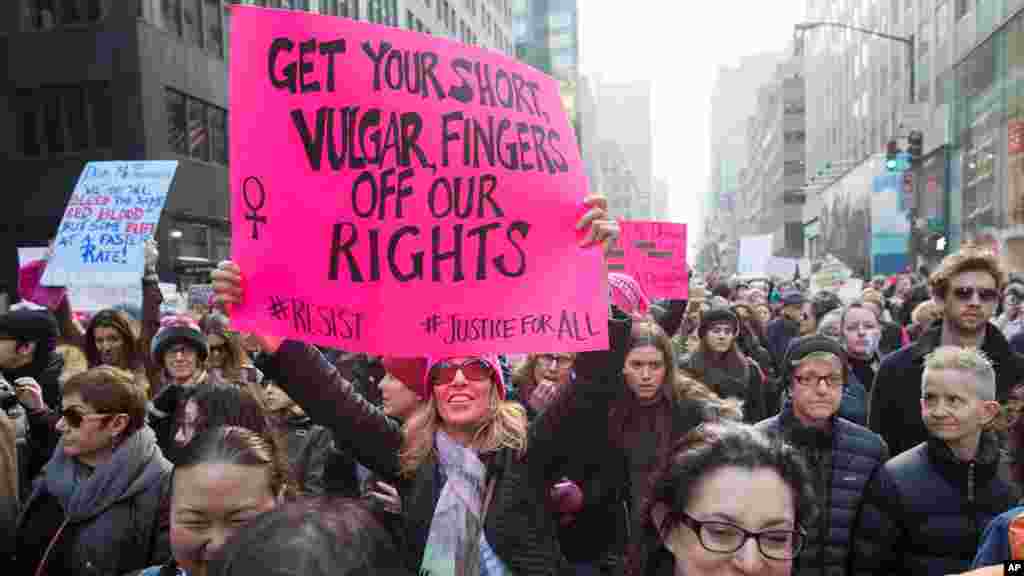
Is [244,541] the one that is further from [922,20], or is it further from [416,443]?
[922,20]

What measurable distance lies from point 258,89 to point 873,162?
1553 inches

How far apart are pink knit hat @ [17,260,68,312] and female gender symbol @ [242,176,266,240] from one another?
5.30 m

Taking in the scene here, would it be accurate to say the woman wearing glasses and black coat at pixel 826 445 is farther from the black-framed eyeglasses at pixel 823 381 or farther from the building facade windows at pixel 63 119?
the building facade windows at pixel 63 119

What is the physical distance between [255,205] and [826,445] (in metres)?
2.55

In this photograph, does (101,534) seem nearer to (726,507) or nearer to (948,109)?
(726,507)

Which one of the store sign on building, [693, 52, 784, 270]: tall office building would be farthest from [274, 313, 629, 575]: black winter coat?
[693, 52, 784, 270]: tall office building

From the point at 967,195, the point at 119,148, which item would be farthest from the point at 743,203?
the point at 119,148

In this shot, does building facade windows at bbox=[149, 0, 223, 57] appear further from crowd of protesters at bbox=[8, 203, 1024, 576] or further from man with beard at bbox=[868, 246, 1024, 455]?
man with beard at bbox=[868, 246, 1024, 455]

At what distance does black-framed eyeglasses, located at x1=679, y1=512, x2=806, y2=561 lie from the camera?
1956 mm

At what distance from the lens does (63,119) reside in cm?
2211

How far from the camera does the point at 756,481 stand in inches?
82.3

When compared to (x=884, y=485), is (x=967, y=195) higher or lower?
higher

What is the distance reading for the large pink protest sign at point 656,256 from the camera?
283 inches

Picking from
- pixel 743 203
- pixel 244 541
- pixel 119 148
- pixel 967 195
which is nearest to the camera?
pixel 244 541
